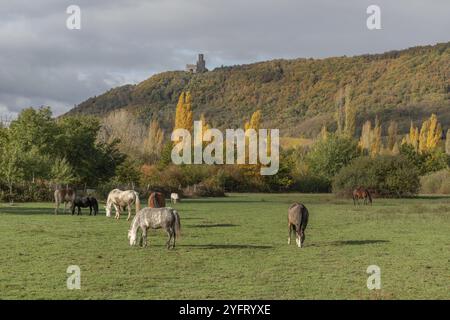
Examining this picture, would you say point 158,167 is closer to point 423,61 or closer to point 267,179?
point 267,179

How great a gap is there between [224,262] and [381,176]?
49.5 m

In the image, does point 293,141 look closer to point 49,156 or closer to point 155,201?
point 49,156

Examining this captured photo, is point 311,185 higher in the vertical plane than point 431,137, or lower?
lower

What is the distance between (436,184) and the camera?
253 ft

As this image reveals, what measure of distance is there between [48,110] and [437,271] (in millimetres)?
43457

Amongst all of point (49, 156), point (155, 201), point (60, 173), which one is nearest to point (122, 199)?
point (155, 201)

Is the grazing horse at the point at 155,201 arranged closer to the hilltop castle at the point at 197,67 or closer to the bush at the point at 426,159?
the bush at the point at 426,159

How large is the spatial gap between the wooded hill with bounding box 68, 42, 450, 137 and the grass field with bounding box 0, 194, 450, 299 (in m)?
108

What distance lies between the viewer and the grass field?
11344mm

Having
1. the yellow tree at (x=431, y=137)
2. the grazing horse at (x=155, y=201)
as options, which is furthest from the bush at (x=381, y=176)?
the yellow tree at (x=431, y=137)

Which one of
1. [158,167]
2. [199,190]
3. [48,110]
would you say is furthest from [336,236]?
[158,167]

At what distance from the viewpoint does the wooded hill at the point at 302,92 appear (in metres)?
144

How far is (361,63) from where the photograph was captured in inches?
6860
